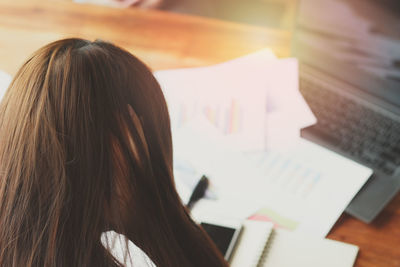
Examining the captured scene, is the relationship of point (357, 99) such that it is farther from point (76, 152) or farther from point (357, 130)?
point (76, 152)

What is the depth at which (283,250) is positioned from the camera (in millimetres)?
637

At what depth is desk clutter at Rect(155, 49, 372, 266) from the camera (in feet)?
2.27

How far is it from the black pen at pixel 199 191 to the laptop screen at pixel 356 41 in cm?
37

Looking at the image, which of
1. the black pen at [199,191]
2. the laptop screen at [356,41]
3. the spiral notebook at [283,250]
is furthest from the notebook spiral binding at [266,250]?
the laptop screen at [356,41]

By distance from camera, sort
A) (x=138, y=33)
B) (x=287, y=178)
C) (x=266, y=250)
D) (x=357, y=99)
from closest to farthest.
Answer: (x=266, y=250) → (x=287, y=178) → (x=357, y=99) → (x=138, y=33)

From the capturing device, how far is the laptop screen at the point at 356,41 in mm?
758

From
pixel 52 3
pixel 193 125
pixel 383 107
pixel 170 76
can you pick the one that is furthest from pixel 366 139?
pixel 52 3

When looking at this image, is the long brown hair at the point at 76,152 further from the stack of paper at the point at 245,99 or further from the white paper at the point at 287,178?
the stack of paper at the point at 245,99

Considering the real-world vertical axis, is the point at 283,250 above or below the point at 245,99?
below

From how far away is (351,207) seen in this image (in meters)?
0.70

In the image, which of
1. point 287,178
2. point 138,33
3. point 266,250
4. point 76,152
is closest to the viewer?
point 76,152

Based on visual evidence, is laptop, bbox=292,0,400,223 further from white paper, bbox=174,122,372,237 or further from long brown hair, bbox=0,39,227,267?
long brown hair, bbox=0,39,227,267

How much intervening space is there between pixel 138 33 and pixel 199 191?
50cm

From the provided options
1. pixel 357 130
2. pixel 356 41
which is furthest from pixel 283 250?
pixel 356 41
